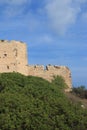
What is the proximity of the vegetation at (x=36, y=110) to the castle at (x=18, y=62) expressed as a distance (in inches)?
545

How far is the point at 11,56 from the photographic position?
3950 centimetres

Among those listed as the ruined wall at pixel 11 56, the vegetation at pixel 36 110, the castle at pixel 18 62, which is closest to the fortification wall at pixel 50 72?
the castle at pixel 18 62

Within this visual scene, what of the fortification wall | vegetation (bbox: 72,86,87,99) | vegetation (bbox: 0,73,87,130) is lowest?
vegetation (bbox: 0,73,87,130)

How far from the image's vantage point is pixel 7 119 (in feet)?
71.2

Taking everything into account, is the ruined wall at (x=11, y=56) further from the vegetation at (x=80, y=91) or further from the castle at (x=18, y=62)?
the vegetation at (x=80, y=91)

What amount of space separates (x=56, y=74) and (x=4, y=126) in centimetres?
2168

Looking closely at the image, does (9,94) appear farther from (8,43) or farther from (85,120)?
(8,43)

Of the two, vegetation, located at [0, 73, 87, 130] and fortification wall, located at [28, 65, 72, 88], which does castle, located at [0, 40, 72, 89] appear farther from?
vegetation, located at [0, 73, 87, 130]

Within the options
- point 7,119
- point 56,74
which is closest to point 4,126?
point 7,119

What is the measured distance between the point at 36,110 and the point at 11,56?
17.2m

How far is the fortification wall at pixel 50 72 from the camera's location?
41.9 metres

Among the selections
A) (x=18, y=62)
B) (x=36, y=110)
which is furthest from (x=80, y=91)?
(x=36, y=110)

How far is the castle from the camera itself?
39.2 meters

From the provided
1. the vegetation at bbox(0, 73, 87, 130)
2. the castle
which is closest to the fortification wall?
the castle
